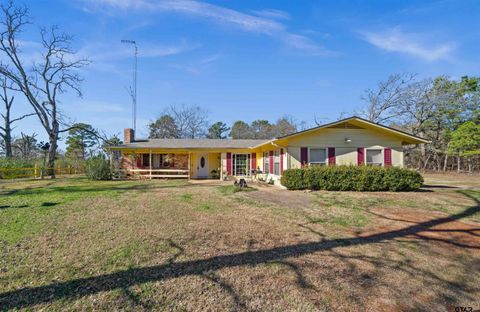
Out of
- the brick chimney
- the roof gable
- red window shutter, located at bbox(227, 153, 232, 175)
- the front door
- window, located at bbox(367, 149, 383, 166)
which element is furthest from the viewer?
the brick chimney

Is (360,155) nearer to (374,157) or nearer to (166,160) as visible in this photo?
(374,157)

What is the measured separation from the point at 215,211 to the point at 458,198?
9.40 m

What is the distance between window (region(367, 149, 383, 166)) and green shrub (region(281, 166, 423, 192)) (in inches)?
77.5

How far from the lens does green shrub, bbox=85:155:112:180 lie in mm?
16172

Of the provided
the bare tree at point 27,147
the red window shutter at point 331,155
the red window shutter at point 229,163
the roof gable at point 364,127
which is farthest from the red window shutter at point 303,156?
the bare tree at point 27,147

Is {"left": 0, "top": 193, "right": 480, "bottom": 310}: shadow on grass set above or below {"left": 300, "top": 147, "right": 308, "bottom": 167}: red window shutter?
below

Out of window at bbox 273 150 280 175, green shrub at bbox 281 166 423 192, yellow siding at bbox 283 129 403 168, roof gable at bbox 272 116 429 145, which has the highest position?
roof gable at bbox 272 116 429 145

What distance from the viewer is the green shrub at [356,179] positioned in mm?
10938

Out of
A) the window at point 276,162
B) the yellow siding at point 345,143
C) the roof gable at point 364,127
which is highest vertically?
the roof gable at point 364,127

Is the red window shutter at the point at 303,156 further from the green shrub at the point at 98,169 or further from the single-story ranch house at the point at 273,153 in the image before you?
the green shrub at the point at 98,169

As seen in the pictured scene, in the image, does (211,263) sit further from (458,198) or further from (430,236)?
(458,198)

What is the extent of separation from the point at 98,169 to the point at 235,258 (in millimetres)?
15202

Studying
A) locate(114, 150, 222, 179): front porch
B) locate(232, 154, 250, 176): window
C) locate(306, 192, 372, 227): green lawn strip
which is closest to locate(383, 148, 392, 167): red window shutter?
locate(306, 192, 372, 227): green lawn strip

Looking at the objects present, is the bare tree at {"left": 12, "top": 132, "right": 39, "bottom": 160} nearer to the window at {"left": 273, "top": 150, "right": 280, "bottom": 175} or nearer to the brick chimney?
the brick chimney
